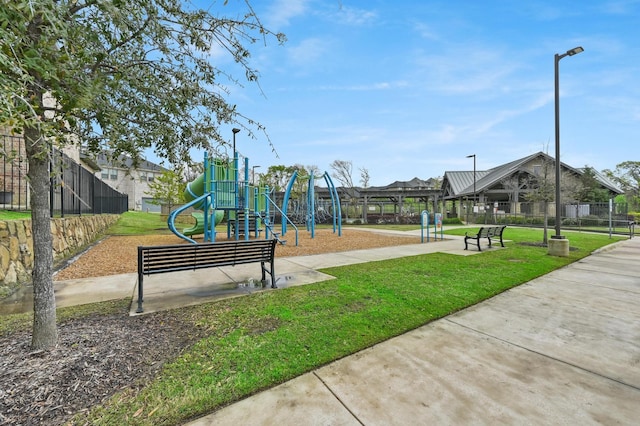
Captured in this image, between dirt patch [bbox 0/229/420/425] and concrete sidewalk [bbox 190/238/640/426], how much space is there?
3.44ft

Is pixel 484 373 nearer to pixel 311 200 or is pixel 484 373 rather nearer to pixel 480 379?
pixel 480 379

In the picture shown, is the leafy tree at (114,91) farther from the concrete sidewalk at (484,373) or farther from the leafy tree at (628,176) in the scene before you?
the leafy tree at (628,176)

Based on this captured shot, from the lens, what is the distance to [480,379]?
272 centimetres

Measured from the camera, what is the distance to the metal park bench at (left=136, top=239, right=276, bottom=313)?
14.5 ft

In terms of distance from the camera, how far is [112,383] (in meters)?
2.58

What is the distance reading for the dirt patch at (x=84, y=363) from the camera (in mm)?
2271

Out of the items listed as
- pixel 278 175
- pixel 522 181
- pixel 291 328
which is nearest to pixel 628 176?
pixel 522 181

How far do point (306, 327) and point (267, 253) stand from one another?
225 centimetres

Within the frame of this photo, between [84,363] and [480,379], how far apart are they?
3.74 meters

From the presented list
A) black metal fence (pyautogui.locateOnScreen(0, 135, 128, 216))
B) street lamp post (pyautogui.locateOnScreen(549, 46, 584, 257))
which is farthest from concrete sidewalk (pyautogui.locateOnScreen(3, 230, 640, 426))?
black metal fence (pyautogui.locateOnScreen(0, 135, 128, 216))

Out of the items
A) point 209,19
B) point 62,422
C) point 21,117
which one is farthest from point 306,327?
point 209,19

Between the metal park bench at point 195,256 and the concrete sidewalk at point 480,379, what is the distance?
2.91 m

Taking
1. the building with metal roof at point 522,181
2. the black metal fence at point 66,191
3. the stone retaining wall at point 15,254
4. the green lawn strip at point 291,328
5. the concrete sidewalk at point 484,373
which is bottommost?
the concrete sidewalk at point 484,373

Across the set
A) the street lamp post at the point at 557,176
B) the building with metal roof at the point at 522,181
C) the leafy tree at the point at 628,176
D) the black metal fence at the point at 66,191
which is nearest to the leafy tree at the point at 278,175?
the building with metal roof at the point at 522,181
